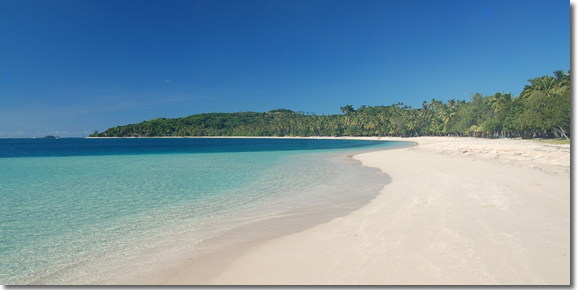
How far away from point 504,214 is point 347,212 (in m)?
3.57

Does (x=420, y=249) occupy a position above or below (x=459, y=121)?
below

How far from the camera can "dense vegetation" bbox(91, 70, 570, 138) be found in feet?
133

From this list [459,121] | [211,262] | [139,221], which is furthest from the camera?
[459,121]

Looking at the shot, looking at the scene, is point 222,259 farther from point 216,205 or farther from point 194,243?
point 216,205

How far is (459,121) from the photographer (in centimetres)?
8069

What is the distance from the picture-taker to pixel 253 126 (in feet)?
567

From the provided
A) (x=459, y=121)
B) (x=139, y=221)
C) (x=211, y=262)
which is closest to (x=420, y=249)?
(x=211, y=262)

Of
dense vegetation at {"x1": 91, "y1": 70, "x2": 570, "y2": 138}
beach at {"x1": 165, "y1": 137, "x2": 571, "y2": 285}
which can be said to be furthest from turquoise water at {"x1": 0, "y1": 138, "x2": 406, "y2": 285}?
dense vegetation at {"x1": 91, "y1": 70, "x2": 570, "y2": 138}

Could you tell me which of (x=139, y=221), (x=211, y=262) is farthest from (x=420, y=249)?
(x=139, y=221)

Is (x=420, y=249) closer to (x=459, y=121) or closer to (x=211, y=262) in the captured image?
(x=211, y=262)

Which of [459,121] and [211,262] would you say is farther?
[459,121]

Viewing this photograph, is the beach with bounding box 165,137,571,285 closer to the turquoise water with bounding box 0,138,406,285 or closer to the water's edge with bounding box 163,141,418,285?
the water's edge with bounding box 163,141,418,285

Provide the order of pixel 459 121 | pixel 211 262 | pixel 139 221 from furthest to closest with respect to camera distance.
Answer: pixel 459 121, pixel 139 221, pixel 211 262

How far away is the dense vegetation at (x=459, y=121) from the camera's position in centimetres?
4059
